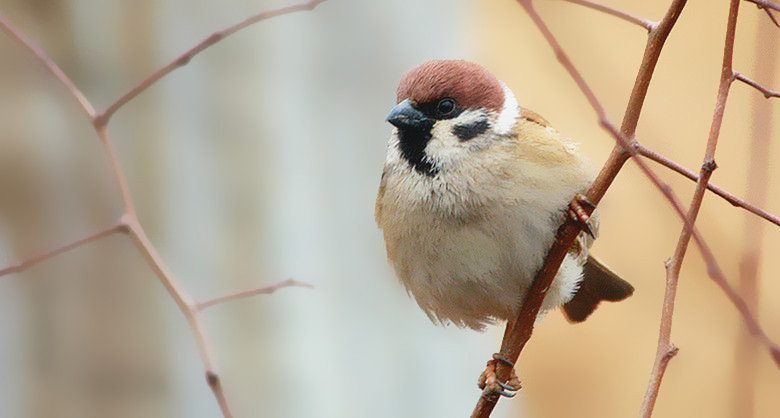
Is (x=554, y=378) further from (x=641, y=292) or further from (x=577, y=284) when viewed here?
(x=577, y=284)

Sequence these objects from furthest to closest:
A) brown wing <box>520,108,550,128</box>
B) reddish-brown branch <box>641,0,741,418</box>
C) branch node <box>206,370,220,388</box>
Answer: brown wing <box>520,108,550,128</box> → branch node <box>206,370,220,388</box> → reddish-brown branch <box>641,0,741,418</box>

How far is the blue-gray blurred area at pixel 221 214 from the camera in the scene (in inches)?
115

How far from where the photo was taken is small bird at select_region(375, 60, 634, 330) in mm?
1547

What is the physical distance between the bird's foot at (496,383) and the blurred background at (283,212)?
3.23ft

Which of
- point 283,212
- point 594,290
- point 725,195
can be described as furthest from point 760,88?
point 283,212

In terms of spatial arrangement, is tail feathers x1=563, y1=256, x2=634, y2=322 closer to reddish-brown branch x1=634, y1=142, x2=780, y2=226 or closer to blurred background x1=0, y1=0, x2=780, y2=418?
blurred background x1=0, y1=0, x2=780, y2=418

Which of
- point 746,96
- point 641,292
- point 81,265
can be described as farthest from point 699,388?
point 81,265

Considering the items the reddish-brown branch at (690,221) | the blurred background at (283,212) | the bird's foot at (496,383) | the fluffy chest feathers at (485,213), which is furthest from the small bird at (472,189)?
the blurred background at (283,212)

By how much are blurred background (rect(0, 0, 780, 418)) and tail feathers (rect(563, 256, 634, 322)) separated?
603 mm

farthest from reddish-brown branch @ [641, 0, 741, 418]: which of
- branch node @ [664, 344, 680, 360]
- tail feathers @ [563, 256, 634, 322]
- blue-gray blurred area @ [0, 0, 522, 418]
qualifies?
blue-gray blurred area @ [0, 0, 522, 418]

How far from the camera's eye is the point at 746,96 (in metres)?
2.47

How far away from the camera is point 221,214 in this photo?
3.15m

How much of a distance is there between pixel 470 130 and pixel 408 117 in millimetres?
104

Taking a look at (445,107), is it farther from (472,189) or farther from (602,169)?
(602,169)
